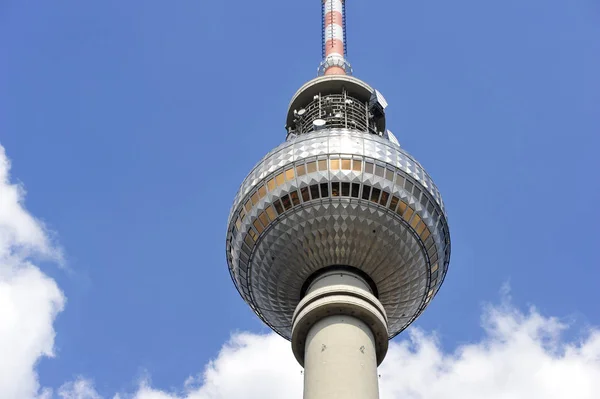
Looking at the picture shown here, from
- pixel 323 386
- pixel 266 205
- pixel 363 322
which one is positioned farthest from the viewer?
pixel 266 205

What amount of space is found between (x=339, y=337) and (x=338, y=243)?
5.39 m

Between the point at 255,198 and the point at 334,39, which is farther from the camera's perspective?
the point at 334,39

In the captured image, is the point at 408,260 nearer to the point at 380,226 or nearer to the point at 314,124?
the point at 380,226

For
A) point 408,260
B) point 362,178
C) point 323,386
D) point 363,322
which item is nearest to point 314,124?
point 362,178

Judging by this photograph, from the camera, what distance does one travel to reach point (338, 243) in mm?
40656

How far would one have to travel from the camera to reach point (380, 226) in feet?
133

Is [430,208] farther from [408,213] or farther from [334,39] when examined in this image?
[334,39]

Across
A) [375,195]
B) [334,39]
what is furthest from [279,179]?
[334,39]

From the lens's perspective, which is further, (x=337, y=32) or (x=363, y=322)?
(x=337, y=32)

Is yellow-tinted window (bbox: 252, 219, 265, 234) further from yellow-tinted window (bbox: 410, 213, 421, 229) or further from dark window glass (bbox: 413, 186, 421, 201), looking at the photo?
dark window glass (bbox: 413, 186, 421, 201)

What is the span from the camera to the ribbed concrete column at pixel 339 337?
3572cm

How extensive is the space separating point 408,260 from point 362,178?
5.28 meters

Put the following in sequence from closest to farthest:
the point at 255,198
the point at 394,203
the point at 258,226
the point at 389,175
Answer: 1. the point at 394,203
2. the point at 389,175
3. the point at 258,226
4. the point at 255,198

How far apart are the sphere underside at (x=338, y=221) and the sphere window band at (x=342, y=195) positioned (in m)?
0.05
